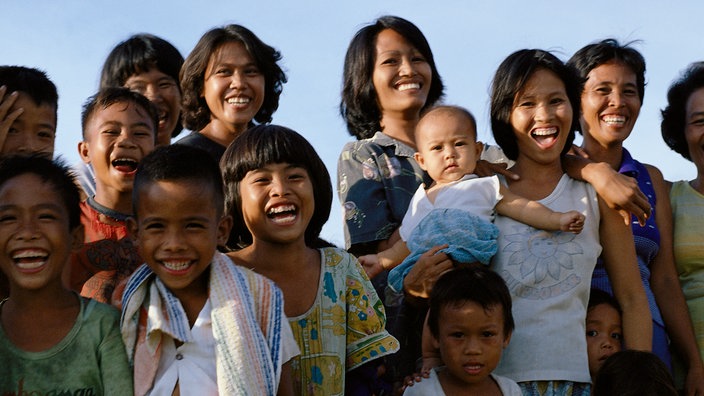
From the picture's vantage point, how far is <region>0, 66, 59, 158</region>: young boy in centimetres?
467

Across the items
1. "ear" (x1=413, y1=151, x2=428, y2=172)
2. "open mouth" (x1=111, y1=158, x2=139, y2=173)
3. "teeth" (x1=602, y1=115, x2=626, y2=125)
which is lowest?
"open mouth" (x1=111, y1=158, x2=139, y2=173)

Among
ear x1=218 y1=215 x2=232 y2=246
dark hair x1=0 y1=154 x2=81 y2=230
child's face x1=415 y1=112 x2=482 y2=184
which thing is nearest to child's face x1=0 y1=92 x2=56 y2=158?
dark hair x1=0 y1=154 x2=81 y2=230

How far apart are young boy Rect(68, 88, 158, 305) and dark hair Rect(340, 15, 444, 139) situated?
1.29 metres

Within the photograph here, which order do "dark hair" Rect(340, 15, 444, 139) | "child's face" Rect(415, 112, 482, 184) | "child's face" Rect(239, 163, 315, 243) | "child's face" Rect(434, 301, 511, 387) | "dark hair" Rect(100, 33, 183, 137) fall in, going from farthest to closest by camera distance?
"dark hair" Rect(100, 33, 183, 137)
"dark hair" Rect(340, 15, 444, 139)
"child's face" Rect(415, 112, 482, 184)
"child's face" Rect(434, 301, 511, 387)
"child's face" Rect(239, 163, 315, 243)

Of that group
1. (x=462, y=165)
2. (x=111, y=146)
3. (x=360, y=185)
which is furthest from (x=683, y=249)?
(x=111, y=146)

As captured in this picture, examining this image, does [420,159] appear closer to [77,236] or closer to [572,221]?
[572,221]

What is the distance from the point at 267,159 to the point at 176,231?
65cm

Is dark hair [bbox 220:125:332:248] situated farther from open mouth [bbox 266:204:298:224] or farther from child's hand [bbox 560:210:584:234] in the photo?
child's hand [bbox 560:210:584:234]

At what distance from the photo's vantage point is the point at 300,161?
13.7 feet

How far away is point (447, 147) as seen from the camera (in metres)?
4.96

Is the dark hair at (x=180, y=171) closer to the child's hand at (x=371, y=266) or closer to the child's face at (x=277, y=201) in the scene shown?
the child's face at (x=277, y=201)

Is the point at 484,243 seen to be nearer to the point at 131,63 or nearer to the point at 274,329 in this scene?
the point at 274,329

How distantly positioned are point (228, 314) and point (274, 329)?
0.21 m

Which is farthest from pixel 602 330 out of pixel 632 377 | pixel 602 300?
pixel 632 377
